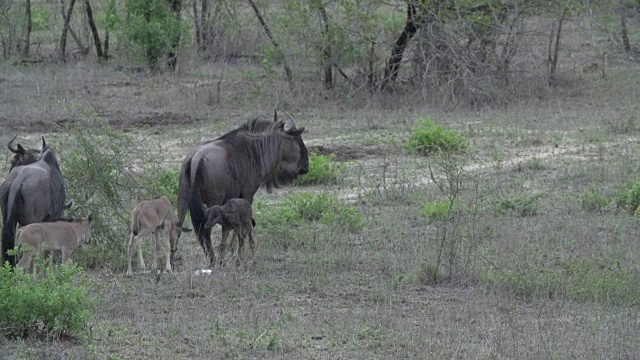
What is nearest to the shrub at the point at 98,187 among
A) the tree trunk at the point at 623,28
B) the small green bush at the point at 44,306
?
the small green bush at the point at 44,306

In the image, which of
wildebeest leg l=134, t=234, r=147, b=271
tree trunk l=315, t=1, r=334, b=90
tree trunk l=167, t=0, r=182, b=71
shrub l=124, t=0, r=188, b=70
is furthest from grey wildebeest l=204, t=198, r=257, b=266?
tree trunk l=167, t=0, r=182, b=71

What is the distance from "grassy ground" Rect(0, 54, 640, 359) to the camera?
7.35m

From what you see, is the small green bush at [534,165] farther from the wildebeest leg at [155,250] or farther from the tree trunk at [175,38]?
the tree trunk at [175,38]

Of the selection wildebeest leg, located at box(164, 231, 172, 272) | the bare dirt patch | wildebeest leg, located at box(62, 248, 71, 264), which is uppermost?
wildebeest leg, located at box(62, 248, 71, 264)

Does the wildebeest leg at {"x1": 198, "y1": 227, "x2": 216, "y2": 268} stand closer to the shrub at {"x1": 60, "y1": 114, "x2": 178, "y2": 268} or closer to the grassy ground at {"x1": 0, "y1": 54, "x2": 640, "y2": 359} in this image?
the grassy ground at {"x1": 0, "y1": 54, "x2": 640, "y2": 359}

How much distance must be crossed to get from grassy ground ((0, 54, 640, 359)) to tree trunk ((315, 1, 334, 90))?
6.86 ft

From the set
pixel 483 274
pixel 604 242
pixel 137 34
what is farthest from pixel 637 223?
pixel 137 34

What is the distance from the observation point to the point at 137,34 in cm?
2244

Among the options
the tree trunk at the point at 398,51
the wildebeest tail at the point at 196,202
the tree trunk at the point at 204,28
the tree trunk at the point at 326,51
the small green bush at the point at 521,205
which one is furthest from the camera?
the tree trunk at the point at 204,28

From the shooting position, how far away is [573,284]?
28.8 ft

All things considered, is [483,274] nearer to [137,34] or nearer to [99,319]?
[99,319]

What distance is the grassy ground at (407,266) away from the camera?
7.35 metres

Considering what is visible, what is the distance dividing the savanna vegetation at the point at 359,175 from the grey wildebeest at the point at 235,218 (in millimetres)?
331

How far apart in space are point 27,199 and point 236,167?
1.96 metres
